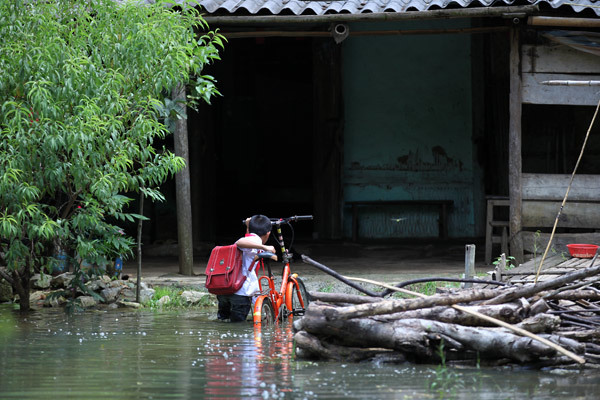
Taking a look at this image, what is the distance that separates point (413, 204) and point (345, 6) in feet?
15.2

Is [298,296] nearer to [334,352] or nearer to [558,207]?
[334,352]

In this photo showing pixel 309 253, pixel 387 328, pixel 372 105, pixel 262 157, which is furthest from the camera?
pixel 262 157

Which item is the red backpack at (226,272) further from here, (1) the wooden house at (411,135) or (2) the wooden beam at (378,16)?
(1) the wooden house at (411,135)

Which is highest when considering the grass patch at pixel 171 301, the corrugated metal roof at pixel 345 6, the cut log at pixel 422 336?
the corrugated metal roof at pixel 345 6

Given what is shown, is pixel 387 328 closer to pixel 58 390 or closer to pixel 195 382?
pixel 195 382

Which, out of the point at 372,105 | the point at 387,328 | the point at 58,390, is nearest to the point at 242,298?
the point at 387,328

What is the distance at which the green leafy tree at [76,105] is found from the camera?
8148 millimetres

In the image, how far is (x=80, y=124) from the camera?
8.05 m

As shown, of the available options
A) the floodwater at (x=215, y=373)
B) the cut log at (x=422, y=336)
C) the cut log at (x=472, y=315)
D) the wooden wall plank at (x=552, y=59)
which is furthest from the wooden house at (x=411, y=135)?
the cut log at (x=422, y=336)

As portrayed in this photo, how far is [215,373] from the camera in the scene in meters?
5.95

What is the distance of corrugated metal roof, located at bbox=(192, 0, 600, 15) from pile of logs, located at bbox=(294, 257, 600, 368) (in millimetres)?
4670

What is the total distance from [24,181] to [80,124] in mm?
857

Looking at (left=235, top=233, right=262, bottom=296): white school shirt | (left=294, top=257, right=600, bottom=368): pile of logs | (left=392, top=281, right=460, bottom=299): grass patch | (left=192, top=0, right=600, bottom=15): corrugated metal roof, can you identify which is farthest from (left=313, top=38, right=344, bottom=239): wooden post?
(left=294, top=257, right=600, bottom=368): pile of logs

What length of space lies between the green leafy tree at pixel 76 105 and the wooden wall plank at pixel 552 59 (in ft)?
13.3
